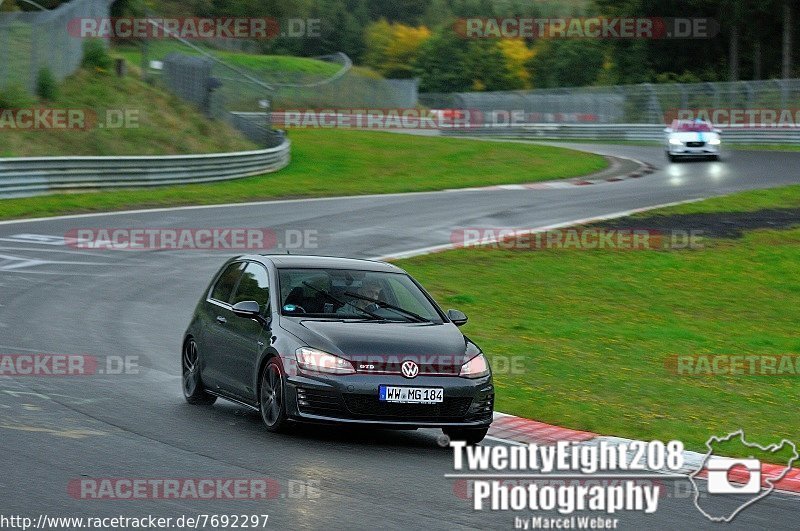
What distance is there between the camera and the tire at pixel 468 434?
958 cm

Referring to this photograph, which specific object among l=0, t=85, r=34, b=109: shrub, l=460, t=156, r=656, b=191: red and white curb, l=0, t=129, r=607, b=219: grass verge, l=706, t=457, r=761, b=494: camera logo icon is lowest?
l=460, t=156, r=656, b=191: red and white curb

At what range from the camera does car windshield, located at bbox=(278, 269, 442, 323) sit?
10227 millimetres

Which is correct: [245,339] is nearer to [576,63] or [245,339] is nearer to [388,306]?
[388,306]

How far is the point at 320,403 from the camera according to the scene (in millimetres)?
9281

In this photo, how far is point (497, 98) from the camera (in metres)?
73.0

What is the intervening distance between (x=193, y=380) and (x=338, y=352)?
7.76 feet

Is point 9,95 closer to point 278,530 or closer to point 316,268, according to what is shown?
point 316,268

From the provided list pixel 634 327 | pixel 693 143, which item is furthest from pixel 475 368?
pixel 693 143

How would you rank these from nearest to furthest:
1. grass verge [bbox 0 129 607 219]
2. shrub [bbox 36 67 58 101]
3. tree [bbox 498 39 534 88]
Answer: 1. grass verge [bbox 0 129 607 219]
2. shrub [bbox 36 67 58 101]
3. tree [bbox 498 39 534 88]

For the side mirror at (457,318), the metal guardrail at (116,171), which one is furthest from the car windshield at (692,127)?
the side mirror at (457,318)

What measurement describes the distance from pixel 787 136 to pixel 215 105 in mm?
23350

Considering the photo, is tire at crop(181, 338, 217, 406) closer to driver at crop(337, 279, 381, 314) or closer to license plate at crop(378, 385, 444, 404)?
driver at crop(337, 279, 381, 314)

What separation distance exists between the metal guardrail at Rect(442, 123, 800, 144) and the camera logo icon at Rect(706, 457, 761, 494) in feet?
147

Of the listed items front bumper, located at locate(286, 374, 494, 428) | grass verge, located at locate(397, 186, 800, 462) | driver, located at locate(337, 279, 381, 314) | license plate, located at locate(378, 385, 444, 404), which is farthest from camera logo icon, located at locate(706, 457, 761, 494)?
driver, located at locate(337, 279, 381, 314)
